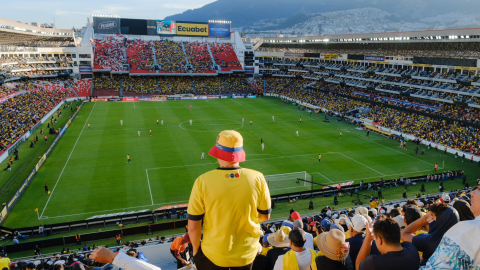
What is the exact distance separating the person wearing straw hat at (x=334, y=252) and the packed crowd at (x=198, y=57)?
289ft

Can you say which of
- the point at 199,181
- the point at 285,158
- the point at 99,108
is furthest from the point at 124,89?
the point at 199,181

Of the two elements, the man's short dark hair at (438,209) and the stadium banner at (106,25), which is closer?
the man's short dark hair at (438,209)

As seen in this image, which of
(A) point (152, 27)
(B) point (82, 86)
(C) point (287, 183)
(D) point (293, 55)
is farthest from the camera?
(D) point (293, 55)

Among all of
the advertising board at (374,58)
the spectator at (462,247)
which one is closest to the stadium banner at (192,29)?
the advertising board at (374,58)

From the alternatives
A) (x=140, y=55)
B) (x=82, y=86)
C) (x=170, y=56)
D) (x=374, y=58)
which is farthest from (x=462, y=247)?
(x=170, y=56)

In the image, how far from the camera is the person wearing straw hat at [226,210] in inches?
164

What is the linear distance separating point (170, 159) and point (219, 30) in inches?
2903

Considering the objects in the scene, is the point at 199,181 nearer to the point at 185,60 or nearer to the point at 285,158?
the point at 285,158

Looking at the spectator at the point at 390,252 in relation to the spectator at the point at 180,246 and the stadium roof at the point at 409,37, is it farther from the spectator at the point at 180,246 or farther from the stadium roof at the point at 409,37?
the stadium roof at the point at 409,37

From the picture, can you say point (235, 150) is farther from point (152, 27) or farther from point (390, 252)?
point (152, 27)

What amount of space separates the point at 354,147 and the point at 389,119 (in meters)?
15.5

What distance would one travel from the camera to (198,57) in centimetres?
9550

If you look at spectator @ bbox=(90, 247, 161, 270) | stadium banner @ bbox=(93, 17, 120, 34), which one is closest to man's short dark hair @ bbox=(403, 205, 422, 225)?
spectator @ bbox=(90, 247, 161, 270)

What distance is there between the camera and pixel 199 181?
4.20 m
